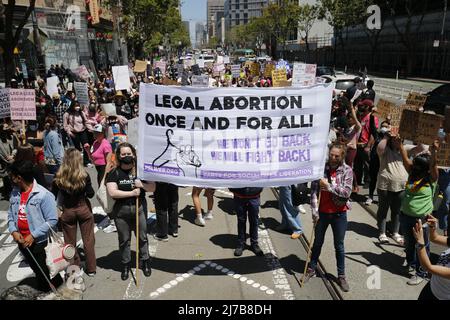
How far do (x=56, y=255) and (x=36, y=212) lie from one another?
1.75 ft

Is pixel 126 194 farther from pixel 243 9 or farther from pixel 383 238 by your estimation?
pixel 243 9

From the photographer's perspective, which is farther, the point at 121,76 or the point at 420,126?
the point at 121,76

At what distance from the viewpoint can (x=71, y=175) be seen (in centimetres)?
479

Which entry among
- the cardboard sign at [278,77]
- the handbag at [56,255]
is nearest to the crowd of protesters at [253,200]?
the handbag at [56,255]

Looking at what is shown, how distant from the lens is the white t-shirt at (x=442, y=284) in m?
3.20

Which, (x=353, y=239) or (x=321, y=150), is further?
(x=353, y=239)

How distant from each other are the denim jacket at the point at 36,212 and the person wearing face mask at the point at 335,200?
9.88 ft

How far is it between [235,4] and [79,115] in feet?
648

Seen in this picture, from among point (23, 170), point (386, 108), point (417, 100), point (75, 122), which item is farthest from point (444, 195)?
point (75, 122)

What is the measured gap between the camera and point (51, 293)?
15.4ft

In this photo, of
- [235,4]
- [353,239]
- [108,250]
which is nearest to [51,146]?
[108,250]

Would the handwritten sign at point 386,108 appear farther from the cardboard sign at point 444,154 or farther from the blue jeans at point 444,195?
the cardboard sign at point 444,154
